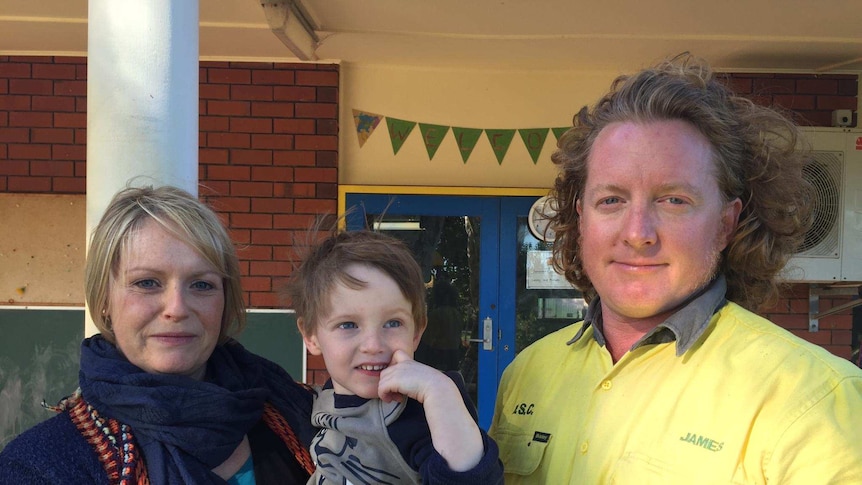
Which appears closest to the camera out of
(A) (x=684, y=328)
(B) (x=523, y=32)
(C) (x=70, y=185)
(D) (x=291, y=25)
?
(A) (x=684, y=328)

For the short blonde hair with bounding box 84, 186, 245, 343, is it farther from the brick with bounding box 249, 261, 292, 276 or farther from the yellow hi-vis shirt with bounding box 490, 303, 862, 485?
the brick with bounding box 249, 261, 292, 276

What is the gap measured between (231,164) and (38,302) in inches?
64.2

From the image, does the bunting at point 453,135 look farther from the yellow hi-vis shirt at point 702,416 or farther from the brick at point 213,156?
the yellow hi-vis shirt at point 702,416

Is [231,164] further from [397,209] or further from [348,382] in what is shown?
[348,382]

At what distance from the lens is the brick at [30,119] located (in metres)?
5.02

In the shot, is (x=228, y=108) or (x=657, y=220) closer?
(x=657, y=220)

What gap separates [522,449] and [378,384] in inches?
15.4

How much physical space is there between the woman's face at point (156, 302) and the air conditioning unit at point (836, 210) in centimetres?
423

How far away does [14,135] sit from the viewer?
16.4 ft

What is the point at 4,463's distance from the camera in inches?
56.9

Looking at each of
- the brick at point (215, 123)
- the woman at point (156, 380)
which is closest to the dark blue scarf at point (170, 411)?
the woman at point (156, 380)

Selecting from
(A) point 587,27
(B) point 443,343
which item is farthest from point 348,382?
(B) point 443,343

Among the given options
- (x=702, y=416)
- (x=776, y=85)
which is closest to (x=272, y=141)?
(x=776, y=85)

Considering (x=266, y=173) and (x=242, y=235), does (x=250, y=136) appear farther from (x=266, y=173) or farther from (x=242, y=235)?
(x=242, y=235)
